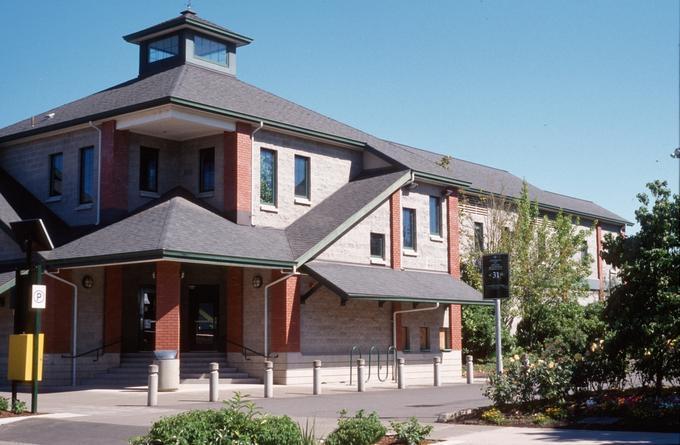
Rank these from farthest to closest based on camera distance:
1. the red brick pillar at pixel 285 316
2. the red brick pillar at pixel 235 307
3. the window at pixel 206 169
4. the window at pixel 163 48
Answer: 1. the window at pixel 163 48
2. the window at pixel 206 169
3. the red brick pillar at pixel 235 307
4. the red brick pillar at pixel 285 316

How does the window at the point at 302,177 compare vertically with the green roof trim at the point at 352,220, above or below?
above

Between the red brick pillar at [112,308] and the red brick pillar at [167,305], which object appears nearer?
the red brick pillar at [167,305]

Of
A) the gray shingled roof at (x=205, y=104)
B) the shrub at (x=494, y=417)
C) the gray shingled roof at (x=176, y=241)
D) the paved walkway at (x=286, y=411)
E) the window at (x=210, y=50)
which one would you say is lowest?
the paved walkway at (x=286, y=411)

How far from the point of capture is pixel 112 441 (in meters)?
14.8

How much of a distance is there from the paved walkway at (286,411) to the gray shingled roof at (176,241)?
12.7 feet

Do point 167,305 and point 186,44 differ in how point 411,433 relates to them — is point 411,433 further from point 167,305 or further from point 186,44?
point 186,44

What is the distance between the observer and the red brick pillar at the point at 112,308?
96.3ft

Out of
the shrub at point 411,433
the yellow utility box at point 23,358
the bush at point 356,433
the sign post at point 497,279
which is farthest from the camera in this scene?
the sign post at point 497,279

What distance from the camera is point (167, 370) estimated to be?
25.5 m

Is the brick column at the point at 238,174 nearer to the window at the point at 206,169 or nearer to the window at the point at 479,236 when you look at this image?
the window at the point at 206,169

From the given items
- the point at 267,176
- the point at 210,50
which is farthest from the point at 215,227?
the point at 210,50

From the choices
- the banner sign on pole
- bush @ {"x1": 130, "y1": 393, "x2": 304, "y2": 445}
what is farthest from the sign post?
bush @ {"x1": 130, "y1": 393, "x2": 304, "y2": 445}

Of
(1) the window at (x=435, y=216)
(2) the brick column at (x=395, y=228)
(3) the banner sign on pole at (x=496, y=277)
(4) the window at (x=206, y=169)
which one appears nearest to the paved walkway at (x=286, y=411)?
(3) the banner sign on pole at (x=496, y=277)

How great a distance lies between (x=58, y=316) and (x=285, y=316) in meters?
7.28
